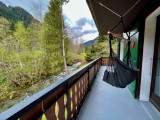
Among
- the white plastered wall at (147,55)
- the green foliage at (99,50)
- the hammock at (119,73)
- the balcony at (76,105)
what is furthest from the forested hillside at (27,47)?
the white plastered wall at (147,55)

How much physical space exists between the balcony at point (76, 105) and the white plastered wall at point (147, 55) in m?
0.29

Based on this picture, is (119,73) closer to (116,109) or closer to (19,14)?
(116,109)

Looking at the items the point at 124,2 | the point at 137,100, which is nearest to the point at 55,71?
the point at 137,100

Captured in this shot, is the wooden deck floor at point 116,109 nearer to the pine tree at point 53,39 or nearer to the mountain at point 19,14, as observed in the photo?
the pine tree at point 53,39

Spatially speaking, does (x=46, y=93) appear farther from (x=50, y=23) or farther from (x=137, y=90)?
(x=50, y=23)

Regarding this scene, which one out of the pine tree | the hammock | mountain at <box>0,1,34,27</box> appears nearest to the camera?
the hammock

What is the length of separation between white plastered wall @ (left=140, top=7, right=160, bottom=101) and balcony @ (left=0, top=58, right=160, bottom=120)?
29 cm

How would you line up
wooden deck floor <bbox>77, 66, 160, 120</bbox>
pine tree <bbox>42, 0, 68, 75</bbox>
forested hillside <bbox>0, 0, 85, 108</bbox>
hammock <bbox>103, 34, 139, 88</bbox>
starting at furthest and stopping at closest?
pine tree <bbox>42, 0, 68, 75</bbox> < forested hillside <bbox>0, 0, 85, 108</bbox> < wooden deck floor <bbox>77, 66, 160, 120</bbox> < hammock <bbox>103, 34, 139, 88</bbox>

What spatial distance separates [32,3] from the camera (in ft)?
27.6

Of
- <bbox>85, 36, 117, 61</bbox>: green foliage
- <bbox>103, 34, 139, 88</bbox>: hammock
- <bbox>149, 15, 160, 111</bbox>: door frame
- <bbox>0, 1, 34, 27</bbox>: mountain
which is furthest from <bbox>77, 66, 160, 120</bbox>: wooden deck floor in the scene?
<bbox>85, 36, 117, 61</bbox>: green foliage

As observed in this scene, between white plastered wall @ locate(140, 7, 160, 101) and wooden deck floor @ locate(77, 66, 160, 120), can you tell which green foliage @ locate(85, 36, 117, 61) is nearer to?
white plastered wall @ locate(140, 7, 160, 101)

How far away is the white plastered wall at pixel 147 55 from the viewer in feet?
5.61

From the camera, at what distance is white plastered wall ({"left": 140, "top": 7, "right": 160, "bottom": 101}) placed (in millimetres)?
1710

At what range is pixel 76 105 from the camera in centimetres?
156
